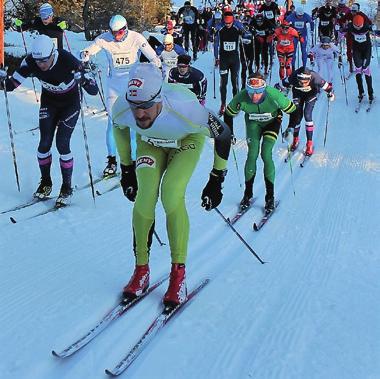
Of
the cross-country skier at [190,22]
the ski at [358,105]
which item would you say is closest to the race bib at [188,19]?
the cross-country skier at [190,22]

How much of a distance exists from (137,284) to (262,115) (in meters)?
3.19

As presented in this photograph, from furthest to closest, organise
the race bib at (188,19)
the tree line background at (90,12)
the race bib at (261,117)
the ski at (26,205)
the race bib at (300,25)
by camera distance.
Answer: the tree line background at (90,12)
the race bib at (188,19)
the race bib at (300,25)
the race bib at (261,117)
the ski at (26,205)

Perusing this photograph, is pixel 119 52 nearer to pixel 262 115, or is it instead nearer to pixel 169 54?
pixel 262 115

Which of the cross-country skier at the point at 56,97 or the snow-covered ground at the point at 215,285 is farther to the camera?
the cross-country skier at the point at 56,97

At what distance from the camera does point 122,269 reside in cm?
456

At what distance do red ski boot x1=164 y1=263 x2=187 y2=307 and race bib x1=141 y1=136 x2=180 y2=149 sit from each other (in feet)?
2.74

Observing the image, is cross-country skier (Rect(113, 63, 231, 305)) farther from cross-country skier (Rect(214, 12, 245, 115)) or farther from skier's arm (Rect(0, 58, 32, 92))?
cross-country skier (Rect(214, 12, 245, 115))

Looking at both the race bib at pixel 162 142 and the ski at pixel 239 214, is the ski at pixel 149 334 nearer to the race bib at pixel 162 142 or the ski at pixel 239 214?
the race bib at pixel 162 142

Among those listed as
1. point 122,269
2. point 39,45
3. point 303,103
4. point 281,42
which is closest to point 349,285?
point 122,269

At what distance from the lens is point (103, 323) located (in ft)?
11.8

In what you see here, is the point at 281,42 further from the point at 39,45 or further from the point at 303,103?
the point at 39,45

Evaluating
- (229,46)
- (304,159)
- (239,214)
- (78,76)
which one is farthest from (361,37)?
(78,76)

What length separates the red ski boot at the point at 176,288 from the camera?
3.80 m

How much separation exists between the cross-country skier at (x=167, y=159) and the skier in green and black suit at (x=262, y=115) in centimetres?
264
